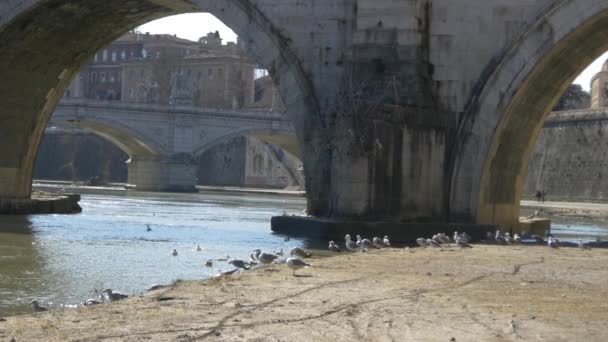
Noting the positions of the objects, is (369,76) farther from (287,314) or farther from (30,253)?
(287,314)

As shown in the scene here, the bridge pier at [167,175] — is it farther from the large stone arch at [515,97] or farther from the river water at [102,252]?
the large stone arch at [515,97]

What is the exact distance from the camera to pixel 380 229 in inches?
695

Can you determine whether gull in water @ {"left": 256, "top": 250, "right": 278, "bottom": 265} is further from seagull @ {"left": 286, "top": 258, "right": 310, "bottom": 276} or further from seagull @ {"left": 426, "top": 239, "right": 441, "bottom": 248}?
seagull @ {"left": 426, "top": 239, "right": 441, "bottom": 248}

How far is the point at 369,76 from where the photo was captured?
18.2 m

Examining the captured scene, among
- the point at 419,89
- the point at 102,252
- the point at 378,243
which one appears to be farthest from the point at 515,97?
the point at 102,252

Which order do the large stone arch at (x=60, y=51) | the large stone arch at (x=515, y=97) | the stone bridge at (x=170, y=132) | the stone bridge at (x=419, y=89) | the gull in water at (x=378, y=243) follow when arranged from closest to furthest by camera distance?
1. the gull in water at (x=378, y=243)
2. the large stone arch at (x=515, y=97)
3. the stone bridge at (x=419, y=89)
4. the large stone arch at (x=60, y=51)
5. the stone bridge at (x=170, y=132)

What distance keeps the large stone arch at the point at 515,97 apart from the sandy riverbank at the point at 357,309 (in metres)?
5.76

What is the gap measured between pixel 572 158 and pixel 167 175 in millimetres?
25618

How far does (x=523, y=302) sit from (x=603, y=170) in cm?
5019

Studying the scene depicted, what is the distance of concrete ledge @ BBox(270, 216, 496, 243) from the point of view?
17641 millimetres

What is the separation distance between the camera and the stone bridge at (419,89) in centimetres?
1786

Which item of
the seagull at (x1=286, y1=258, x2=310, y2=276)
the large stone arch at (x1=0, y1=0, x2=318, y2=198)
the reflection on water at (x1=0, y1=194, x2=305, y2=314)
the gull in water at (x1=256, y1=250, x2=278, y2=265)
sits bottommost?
the reflection on water at (x1=0, y1=194, x2=305, y2=314)

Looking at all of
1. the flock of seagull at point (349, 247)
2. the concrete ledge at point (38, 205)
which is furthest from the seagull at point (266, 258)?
the concrete ledge at point (38, 205)

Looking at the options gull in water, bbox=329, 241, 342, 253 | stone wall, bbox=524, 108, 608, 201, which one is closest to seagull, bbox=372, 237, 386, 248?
gull in water, bbox=329, 241, 342, 253
